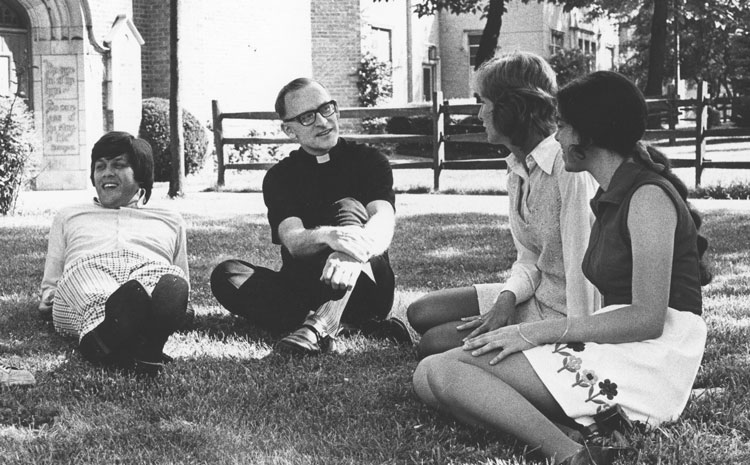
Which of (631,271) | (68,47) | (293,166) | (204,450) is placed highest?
(68,47)

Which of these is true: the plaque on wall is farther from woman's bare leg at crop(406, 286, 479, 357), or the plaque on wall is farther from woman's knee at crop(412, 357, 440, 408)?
woman's knee at crop(412, 357, 440, 408)

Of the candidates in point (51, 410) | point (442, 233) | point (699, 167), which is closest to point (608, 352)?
point (51, 410)

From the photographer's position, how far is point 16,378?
3.92 m

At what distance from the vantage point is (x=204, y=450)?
3.16m

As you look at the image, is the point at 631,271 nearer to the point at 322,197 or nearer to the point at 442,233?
the point at 322,197

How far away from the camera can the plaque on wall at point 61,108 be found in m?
15.9

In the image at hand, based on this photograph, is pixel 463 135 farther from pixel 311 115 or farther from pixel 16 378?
pixel 16 378

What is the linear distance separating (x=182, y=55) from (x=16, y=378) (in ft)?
37.4

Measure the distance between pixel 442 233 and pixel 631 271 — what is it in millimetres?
6226

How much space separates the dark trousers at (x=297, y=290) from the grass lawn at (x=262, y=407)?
166 millimetres

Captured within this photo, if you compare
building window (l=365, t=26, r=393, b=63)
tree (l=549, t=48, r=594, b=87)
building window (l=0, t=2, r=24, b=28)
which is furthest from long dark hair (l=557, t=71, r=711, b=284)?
tree (l=549, t=48, r=594, b=87)

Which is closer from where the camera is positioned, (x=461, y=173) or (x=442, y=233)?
(x=442, y=233)

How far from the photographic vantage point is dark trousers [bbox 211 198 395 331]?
4.55 m

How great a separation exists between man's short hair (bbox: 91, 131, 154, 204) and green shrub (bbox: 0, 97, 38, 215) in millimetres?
7004
